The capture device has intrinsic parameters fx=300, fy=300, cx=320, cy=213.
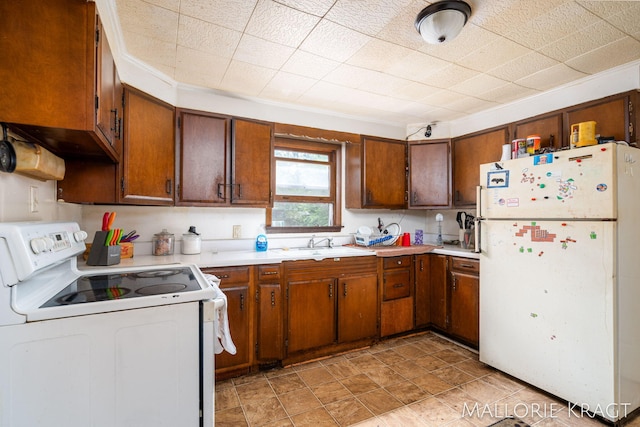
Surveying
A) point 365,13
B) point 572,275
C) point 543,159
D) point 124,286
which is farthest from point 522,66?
point 124,286

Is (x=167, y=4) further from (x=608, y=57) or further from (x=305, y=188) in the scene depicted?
(x=608, y=57)

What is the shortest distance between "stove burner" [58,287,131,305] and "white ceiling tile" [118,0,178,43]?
4.73ft

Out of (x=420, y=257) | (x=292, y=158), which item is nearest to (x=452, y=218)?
(x=420, y=257)

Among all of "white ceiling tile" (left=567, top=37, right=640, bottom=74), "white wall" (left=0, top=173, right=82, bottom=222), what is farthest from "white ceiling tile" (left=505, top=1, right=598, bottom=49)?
"white wall" (left=0, top=173, right=82, bottom=222)

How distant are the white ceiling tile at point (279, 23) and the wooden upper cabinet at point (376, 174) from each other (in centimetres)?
157

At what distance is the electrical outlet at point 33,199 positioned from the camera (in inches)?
57.4

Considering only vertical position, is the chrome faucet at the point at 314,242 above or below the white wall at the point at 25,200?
below

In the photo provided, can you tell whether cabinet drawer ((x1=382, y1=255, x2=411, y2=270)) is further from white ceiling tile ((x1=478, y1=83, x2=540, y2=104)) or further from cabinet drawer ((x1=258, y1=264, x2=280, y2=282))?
white ceiling tile ((x1=478, y1=83, x2=540, y2=104))

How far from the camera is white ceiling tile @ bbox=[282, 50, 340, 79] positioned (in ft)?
6.86

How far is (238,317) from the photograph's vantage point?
225 cm

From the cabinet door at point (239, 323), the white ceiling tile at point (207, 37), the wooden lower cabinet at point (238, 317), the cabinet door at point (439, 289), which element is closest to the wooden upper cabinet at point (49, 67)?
the white ceiling tile at point (207, 37)

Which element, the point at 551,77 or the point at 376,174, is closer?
the point at 551,77

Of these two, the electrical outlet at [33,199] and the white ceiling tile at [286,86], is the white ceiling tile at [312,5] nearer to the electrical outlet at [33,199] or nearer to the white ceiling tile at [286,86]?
the white ceiling tile at [286,86]

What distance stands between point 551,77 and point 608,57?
1.12 feet
